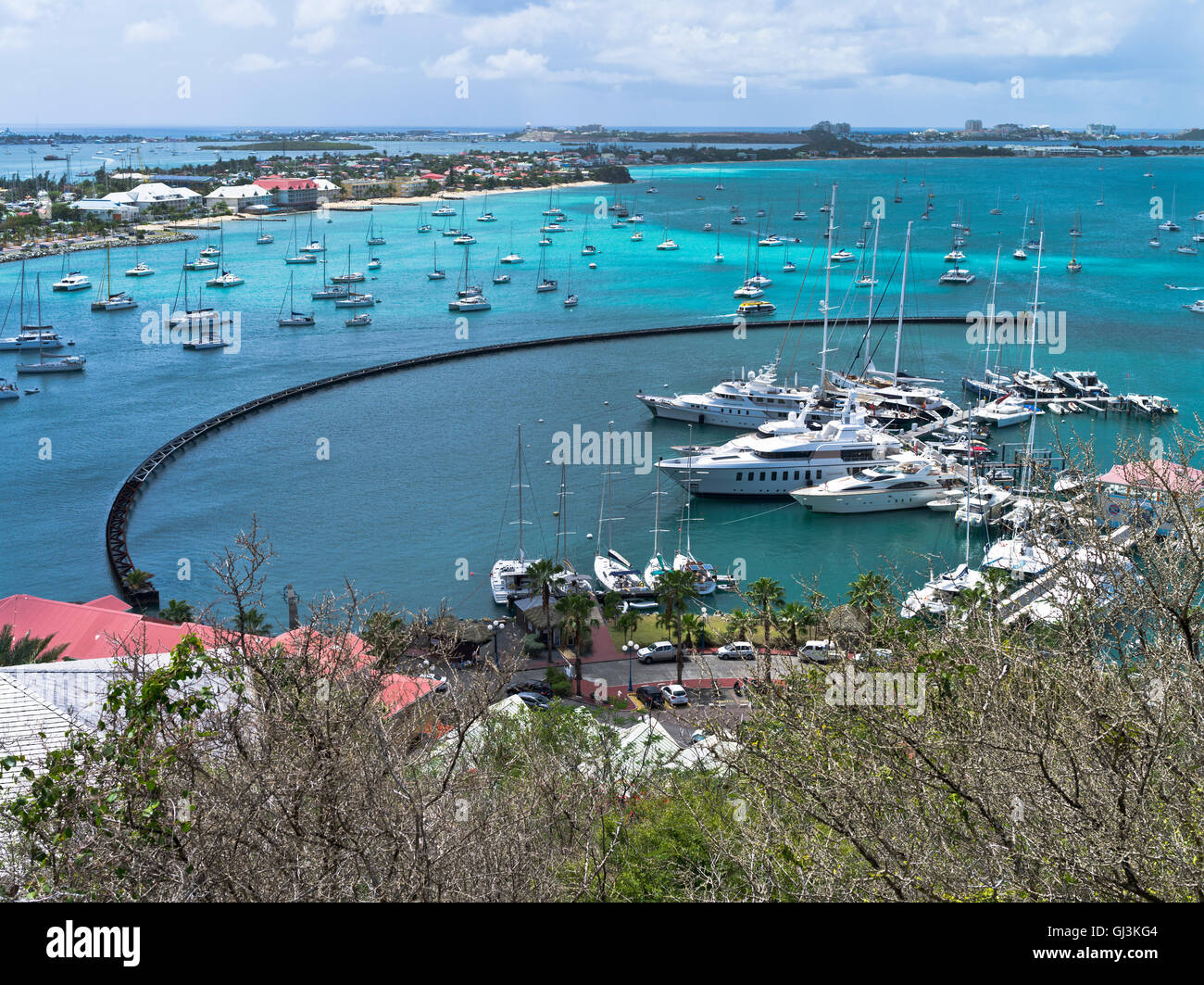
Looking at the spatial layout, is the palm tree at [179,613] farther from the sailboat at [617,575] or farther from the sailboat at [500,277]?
the sailboat at [500,277]

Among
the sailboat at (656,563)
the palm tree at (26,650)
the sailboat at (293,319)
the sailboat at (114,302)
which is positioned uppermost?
the sailboat at (114,302)

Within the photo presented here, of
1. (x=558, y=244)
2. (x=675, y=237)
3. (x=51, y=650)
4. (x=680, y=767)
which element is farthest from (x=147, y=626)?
(x=675, y=237)

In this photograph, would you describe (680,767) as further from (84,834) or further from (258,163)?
(258,163)

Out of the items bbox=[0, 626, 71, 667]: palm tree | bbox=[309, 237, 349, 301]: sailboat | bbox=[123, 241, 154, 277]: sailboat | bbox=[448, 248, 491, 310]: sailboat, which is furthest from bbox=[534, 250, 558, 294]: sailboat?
bbox=[0, 626, 71, 667]: palm tree

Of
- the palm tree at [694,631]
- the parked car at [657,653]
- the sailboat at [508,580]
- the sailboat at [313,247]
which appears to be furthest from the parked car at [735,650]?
the sailboat at [313,247]

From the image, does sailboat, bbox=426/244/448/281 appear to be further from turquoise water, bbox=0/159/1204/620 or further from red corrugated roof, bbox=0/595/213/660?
red corrugated roof, bbox=0/595/213/660

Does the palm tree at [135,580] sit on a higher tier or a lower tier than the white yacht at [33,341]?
lower
